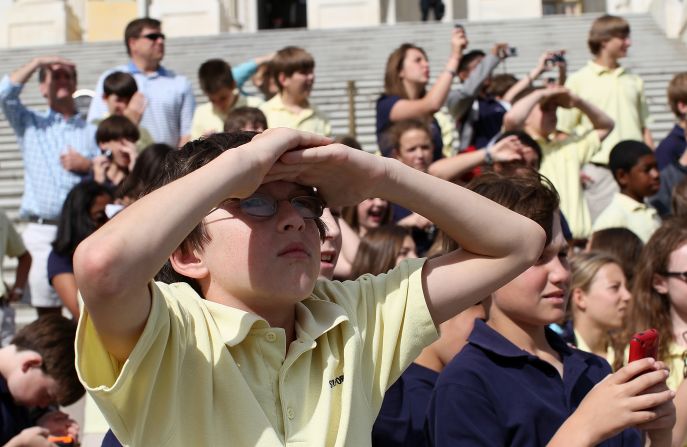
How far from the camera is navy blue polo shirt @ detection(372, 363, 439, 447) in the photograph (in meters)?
3.61

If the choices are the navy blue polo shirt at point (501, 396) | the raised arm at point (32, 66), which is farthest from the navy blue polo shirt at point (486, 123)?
the navy blue polo shirt at point (501, 396)

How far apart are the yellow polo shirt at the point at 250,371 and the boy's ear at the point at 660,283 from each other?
6.21 ft

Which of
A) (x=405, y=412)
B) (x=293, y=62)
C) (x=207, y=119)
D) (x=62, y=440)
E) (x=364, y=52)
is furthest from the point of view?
(x=364, y=52)

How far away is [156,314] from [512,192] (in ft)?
4.61

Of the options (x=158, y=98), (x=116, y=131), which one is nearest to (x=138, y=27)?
(x=158, y=98)

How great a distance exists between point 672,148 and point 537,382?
5.86 m

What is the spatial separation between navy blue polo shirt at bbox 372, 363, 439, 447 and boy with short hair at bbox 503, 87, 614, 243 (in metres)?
3.71

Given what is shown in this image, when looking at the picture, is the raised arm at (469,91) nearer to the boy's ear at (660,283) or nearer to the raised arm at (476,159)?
the raised arm at (476,159)

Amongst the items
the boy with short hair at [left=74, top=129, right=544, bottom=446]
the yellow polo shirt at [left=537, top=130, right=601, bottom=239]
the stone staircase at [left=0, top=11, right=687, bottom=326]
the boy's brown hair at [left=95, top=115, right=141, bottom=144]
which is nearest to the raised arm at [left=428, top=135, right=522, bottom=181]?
the yellow polo shirt at [left=537, top=130, right=601, bottom=239]

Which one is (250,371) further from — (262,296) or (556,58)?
(556,58)

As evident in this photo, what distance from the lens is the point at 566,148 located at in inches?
304

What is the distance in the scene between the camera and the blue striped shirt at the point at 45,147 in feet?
27.1

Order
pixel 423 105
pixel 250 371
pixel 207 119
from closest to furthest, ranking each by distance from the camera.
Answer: pixel 250 371 < pixel 423 105 < pixel 207 119

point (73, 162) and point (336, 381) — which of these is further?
point (73, 162)
